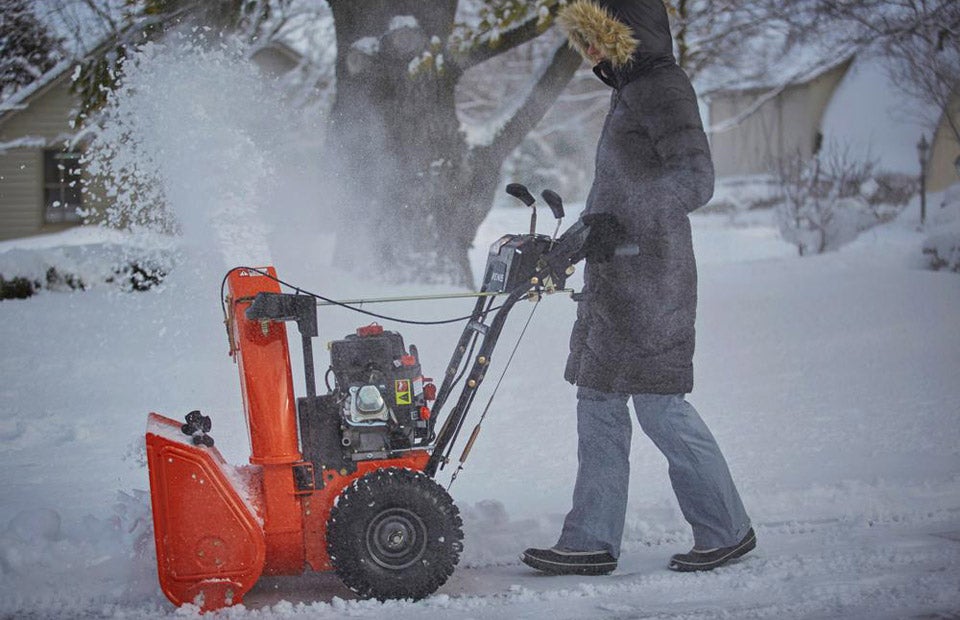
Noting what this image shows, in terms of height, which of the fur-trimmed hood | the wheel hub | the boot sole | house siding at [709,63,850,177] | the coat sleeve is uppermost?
house siding at [709,63,850,177]

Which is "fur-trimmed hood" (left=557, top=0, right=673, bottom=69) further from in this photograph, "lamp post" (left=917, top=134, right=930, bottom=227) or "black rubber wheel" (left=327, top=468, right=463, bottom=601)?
"lamp post" (left=917, top=134, right=930, bottom=227)

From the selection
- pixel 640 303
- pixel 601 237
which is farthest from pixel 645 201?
pixel 640 303

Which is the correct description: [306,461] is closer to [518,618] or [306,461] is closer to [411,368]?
[411,368]

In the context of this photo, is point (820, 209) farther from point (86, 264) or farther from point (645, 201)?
point (645, 201)

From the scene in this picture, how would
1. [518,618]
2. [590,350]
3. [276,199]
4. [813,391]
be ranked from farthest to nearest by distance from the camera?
[276,199] → [813,391] → [590,350] → [518,618]

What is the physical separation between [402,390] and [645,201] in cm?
95

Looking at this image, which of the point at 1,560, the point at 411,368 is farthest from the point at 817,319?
the point at 1,560

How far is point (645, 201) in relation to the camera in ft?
11.1

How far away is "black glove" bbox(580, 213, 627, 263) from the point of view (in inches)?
131

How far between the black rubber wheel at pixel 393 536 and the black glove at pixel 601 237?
2.80ft

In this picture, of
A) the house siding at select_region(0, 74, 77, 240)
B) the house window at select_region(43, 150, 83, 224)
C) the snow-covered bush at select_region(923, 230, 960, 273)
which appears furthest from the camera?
the snow-covered bush at select_region(923, 230, 960, 273)

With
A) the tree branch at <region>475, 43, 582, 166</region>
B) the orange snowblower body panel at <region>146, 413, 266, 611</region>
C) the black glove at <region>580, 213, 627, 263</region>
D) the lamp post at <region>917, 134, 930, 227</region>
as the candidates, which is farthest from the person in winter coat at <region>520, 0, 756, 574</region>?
the lamp post at <region>917, 134, 930, 227</region>

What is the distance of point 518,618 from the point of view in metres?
3.04

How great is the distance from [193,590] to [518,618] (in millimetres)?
908
